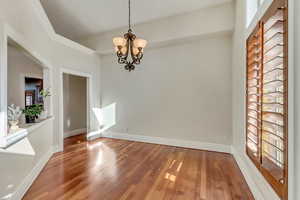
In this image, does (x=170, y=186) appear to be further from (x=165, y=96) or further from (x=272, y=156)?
(x=165, y=96)

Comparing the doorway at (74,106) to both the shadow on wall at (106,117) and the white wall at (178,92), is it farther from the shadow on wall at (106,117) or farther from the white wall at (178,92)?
the white wall at (178,92)

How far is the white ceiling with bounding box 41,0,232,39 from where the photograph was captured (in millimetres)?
3553

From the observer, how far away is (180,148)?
4.04 metres

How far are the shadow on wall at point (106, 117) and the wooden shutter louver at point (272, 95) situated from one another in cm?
391

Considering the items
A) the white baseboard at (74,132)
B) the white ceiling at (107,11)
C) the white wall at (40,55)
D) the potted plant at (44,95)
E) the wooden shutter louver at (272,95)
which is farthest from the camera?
the white baseboard at (74,132)

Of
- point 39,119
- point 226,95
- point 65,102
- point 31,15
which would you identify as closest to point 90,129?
point 65,102

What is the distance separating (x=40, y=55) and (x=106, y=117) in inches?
107

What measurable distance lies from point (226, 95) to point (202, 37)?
1.55 metres

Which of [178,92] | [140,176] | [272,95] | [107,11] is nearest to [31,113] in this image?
[140,176]

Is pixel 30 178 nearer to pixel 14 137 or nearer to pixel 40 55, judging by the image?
pixel 14 137

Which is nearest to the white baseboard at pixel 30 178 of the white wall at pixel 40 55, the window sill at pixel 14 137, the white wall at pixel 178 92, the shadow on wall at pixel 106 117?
the white wall at pixel 40 55

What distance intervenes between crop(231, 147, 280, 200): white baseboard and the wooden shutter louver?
110 mm

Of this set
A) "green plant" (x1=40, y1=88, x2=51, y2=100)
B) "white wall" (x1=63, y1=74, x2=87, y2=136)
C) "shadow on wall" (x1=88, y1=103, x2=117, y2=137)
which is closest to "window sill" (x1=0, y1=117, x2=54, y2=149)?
"green plant" (x1=40, y1=88, x2=51, y2=100)

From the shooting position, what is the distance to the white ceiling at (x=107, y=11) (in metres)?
3.55
